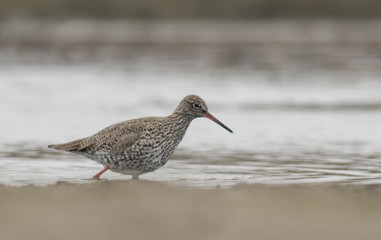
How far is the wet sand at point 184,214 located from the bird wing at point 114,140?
1650 millimetres

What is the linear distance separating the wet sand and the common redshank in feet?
4.99

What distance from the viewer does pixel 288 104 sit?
19.6m

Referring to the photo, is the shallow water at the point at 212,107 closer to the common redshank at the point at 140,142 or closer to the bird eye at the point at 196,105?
the common redshank at the point at 140,142

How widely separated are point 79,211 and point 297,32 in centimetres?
3295

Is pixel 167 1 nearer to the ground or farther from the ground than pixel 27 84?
farther from the ground

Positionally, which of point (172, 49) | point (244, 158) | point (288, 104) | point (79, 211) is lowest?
point (79, 211)

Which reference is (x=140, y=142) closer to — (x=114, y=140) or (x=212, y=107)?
(x=114, y=140)

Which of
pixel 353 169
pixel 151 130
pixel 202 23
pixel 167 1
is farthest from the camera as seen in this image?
pixel 167 1

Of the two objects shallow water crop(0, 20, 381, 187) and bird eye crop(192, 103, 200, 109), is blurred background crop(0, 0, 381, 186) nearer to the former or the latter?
shallow water crop(0, 20, 381, 187)

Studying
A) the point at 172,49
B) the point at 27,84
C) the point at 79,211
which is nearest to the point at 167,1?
the point at 172,49

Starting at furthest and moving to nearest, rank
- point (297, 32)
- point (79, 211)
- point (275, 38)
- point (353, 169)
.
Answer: point (297, 32) < point (275, 38) < point (353, 169) < point (79, 211)

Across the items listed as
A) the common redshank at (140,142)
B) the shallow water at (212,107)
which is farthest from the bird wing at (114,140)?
the shallow water at (212,107)

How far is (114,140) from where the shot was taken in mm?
11008

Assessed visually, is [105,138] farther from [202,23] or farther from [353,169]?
[202,23]
